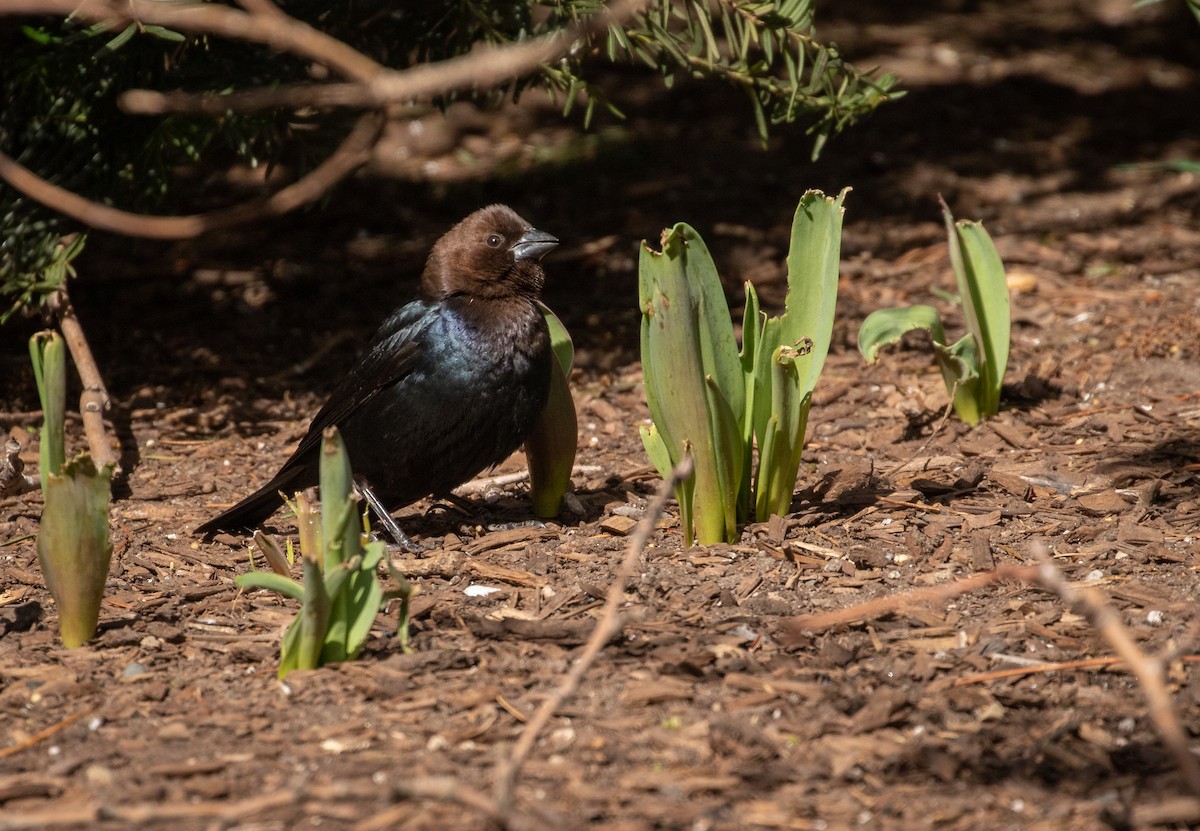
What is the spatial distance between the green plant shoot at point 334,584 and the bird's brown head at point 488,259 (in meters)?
1.56

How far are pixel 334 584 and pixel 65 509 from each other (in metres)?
0.71

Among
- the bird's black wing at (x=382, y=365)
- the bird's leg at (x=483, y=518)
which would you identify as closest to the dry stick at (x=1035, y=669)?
the bird's leg at (x=483, y=518)

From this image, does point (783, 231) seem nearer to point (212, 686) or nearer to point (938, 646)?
point (938, 646)

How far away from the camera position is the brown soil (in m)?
2.59

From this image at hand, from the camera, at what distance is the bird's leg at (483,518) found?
4207 mm

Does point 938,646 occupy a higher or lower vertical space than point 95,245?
lower

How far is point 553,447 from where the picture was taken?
4258 millimetres

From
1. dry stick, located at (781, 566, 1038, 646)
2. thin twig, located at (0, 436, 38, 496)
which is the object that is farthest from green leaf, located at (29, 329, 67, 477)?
dry stick, located at (781, 566, 1038, 646)

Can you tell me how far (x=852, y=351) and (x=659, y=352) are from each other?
2236 millimetres

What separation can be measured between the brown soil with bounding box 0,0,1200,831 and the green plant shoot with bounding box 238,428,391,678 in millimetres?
80

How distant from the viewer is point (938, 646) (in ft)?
10.2

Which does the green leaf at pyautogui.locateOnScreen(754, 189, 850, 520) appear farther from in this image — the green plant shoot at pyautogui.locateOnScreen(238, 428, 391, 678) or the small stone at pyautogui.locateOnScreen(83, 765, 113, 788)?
the small stone at pyautogui.locateOnScreen(83, 765, 113, 788)

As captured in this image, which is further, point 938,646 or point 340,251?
point 340,251

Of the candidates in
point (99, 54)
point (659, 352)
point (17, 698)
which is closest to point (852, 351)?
point (659, 352)
